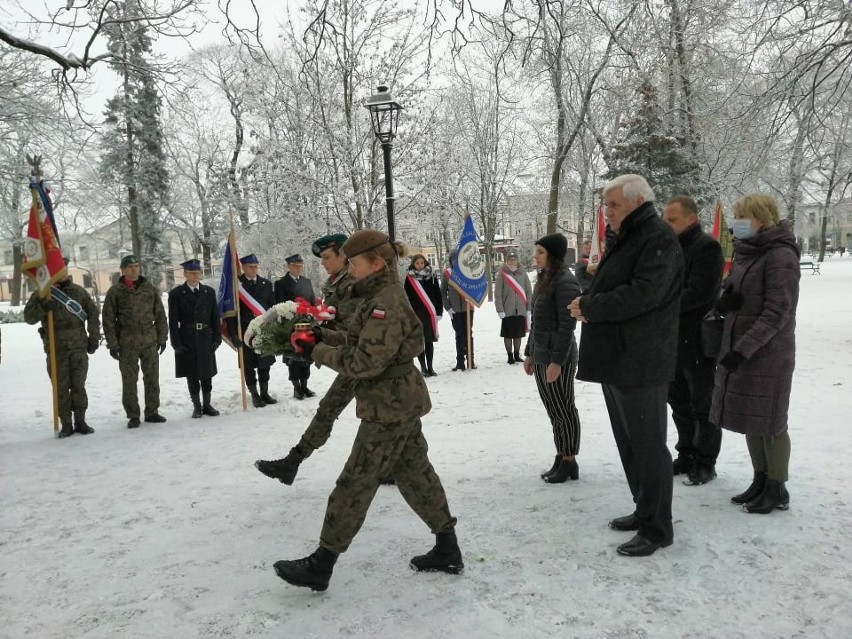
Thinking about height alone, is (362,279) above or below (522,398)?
above

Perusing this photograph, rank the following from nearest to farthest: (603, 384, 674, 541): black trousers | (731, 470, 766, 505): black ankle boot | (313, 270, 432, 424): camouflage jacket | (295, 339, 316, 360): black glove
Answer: (313, 270, 432, 424): camouflage jacket → (295, 339, 316, 360): black glove → (603, 384, 674, 541): black trousers → (731, 470, 766, 505): black ankle boot

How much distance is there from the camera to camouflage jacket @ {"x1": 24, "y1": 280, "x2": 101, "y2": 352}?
7238 mm

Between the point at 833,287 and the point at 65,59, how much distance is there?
25739mm

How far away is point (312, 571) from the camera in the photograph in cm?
321

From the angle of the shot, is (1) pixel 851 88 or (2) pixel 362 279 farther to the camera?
(1) pixel 851 88

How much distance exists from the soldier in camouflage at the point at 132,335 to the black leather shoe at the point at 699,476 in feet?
20.2

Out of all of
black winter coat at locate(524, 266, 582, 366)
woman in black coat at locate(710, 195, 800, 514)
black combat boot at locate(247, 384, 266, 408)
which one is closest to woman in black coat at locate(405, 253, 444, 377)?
black combat boot at locate(247, 384, 266, 408)

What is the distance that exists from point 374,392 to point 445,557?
1.01m

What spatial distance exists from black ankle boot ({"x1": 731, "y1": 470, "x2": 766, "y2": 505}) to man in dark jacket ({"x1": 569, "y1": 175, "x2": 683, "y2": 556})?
86cm

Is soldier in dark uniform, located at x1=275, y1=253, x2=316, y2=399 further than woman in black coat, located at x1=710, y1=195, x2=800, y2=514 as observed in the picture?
Yes

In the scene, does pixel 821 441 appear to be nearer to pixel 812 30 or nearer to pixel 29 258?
pixel 812 30

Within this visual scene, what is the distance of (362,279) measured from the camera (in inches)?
129

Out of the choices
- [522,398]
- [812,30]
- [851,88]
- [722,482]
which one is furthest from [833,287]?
[722,482]

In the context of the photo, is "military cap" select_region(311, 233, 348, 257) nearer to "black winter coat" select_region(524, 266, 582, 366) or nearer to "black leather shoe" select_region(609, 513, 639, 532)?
"black winter coat" select_region(524, 266, 582, 366)
